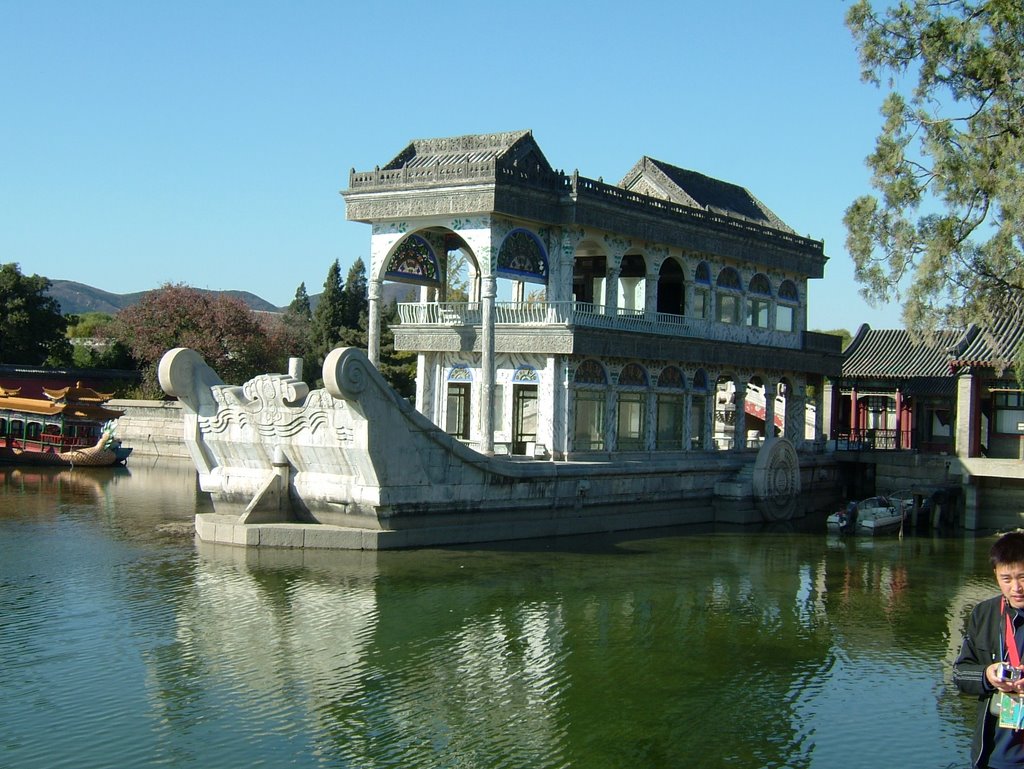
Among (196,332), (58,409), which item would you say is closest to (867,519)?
(58,409)

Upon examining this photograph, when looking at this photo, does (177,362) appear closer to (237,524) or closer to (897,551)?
(237,524)

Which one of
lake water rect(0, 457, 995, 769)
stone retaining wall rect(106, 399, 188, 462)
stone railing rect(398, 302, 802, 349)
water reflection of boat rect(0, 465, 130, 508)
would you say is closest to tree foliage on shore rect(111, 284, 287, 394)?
stone retaining wall rect(106, 399, 188, 462)

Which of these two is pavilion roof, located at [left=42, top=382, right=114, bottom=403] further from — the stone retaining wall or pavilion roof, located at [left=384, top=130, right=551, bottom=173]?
pavilion roof, located at [left=384, top=130, right=551, bottom=173]

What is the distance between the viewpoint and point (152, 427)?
4297 cm

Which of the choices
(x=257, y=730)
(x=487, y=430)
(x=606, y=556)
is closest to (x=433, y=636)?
(x=257, y=730)

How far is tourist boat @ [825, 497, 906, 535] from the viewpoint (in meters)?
26.6

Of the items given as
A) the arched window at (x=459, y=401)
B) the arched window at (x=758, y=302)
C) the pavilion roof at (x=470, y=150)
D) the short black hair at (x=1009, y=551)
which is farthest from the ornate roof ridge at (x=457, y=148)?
the short black hair at (x=1009, y=551)

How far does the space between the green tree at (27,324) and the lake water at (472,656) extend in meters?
27.2

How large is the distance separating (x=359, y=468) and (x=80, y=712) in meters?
9.00

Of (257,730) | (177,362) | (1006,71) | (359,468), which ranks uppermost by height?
(1006,71)

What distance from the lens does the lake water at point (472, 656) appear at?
10664 mm

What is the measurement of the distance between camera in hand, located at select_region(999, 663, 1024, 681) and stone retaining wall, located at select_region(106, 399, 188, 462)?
3908 centimetres

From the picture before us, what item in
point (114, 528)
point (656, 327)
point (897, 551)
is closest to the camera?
point (114, 528)

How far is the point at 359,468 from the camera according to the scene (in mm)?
19812
